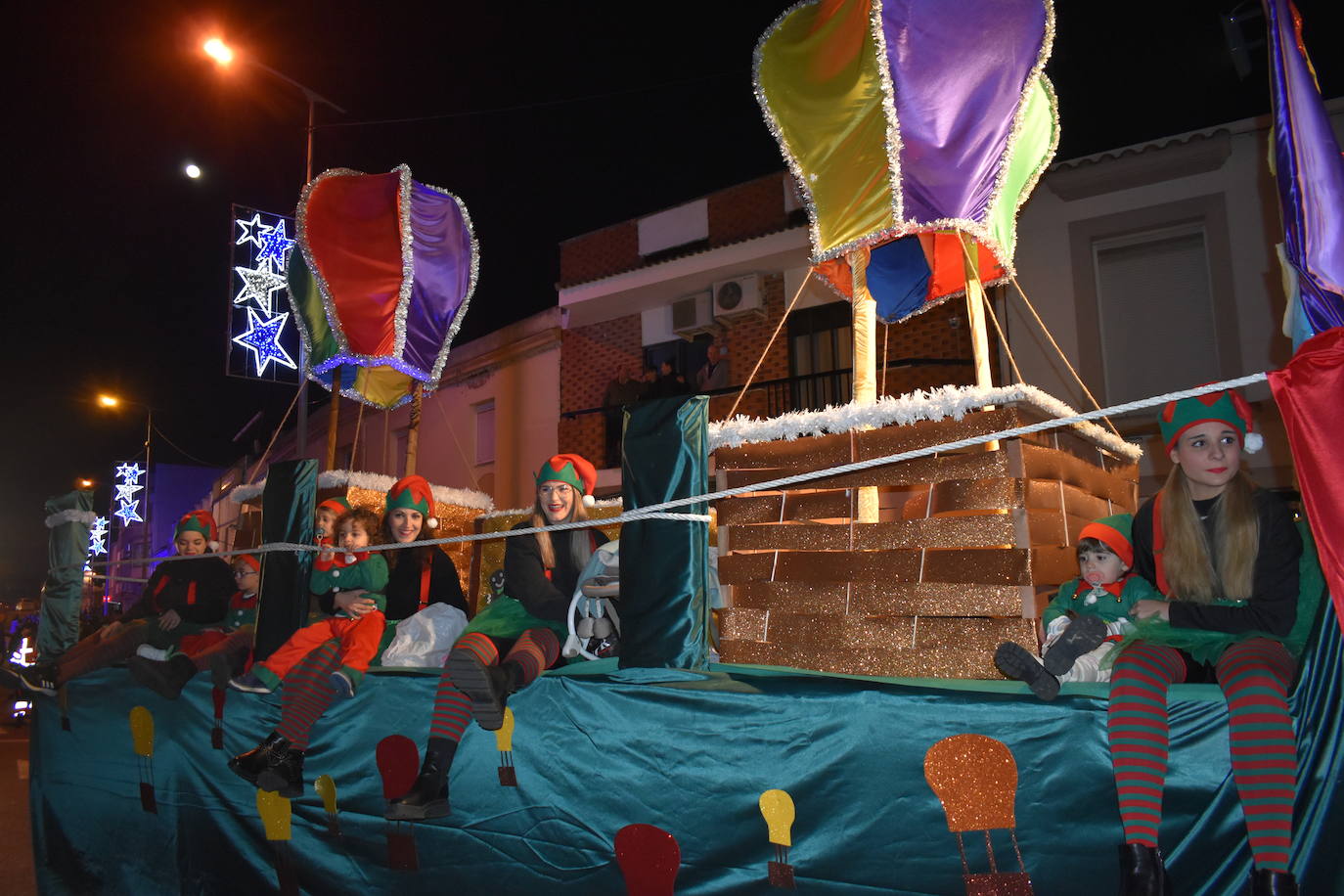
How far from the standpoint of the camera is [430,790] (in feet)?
10.00

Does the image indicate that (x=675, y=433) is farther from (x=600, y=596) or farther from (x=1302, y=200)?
(x=1302, y=200)

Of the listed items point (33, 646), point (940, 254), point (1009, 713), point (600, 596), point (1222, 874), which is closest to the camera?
point (1222, 874)

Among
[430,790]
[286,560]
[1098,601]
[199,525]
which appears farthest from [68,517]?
[1098,601]

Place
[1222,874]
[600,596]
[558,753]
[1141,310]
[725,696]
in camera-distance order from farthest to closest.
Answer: [1141,310] < [600,596] < [558,753] < [725,696] < [1222,874]

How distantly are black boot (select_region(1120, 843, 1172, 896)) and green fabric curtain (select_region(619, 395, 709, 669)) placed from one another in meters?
1.40

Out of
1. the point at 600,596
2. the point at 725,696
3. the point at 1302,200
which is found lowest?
the point at 725,696

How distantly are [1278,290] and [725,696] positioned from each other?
8034 mm

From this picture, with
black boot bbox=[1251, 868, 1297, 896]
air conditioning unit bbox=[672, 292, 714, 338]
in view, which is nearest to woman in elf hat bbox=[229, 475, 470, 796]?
black boot bbox=[1251, 868, 1297, 896]

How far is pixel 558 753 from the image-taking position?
302cm

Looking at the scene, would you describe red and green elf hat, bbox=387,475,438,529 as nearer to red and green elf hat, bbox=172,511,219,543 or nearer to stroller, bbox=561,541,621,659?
stroller, bbox=561,541,621,659

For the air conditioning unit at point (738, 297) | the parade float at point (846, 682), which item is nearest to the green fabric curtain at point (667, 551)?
the parade float at point (846, 682)

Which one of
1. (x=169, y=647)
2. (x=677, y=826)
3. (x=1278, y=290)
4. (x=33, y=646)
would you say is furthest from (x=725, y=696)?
(x=33, y=646)

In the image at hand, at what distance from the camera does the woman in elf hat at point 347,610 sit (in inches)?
138

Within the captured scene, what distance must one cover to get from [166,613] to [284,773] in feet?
6.35
